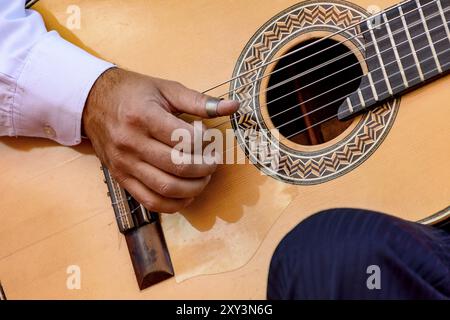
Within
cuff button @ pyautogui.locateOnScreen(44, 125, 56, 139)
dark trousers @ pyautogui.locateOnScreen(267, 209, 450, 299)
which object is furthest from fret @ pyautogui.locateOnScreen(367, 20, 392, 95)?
cuff button @ pyautogui.locateOnScreen(44, 125, 56, 139)

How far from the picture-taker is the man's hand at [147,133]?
101 cm

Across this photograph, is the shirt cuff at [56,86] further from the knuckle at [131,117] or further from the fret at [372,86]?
the fret at [372,86]

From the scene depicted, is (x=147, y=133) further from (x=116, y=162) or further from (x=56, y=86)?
(x=56, y=86)

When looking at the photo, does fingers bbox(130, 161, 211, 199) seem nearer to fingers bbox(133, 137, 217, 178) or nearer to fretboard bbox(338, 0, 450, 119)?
fingers bbox(133, 137, 217, 178)

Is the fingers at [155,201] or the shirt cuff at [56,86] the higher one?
the shirt cuff at [56,86]

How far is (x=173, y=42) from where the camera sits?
1.12 metres

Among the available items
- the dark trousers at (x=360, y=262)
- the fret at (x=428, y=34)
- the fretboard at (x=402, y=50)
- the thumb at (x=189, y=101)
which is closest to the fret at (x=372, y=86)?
the fretboard at (x=402, y=50)

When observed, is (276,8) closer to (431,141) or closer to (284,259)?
(431,141)

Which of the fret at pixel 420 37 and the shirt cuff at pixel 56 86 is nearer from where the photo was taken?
the fret at pixel 420 37

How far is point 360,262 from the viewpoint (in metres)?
0.65

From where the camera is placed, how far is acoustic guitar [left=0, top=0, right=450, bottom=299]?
101cm

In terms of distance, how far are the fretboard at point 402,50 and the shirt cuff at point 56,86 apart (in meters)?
0.51

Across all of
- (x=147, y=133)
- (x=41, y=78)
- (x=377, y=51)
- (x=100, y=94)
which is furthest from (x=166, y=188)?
(x=377, y=51)

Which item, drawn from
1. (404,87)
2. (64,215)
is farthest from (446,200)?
(64,215)
